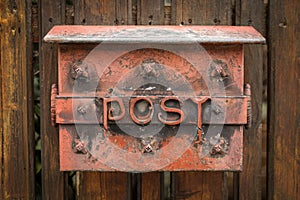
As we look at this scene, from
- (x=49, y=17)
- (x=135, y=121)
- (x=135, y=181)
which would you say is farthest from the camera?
(x=135, y=181)

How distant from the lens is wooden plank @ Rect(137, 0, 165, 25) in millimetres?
2648

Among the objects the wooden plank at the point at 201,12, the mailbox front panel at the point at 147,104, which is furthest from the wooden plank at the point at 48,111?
the wooden plank at the point at 201,12

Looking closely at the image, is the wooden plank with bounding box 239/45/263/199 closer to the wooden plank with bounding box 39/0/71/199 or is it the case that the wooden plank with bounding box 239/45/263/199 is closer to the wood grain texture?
the wood grain texture

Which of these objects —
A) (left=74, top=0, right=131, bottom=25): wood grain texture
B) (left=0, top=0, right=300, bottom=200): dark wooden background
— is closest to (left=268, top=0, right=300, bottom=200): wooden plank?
(left=0, top=0, right=300, bottom=200): dark wooden background

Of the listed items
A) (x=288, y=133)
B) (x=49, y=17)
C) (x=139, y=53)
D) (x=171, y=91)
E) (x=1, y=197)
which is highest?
(x=49, y=17)

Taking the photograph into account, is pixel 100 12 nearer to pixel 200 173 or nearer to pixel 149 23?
pixel 149 23

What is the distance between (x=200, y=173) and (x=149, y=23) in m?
0.83

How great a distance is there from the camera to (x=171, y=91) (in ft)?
Answer: 7.41

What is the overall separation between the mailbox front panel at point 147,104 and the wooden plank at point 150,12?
429 millimetres

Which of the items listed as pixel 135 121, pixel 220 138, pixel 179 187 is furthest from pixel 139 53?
pixel 179 187

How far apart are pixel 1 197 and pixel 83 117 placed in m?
0.81

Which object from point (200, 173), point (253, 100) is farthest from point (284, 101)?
point (200, 173)

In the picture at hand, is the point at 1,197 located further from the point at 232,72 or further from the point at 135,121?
the point at 232,72

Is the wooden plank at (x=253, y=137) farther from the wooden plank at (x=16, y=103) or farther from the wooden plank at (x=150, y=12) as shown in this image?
the wooden plank at (x=16, y=103)
